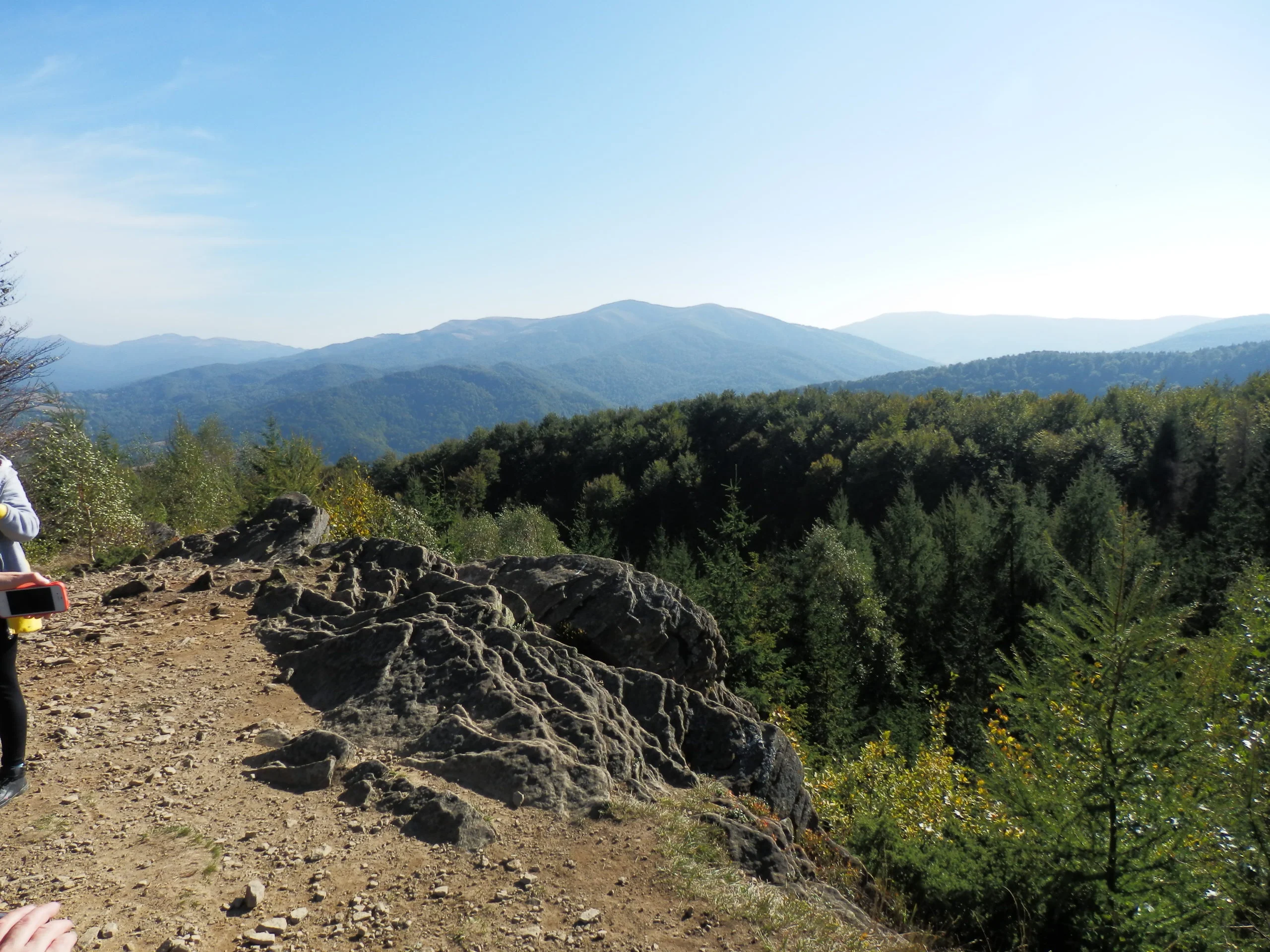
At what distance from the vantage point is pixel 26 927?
353 centimetres

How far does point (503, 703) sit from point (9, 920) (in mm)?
3779

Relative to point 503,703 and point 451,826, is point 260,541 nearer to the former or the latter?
point 503,703

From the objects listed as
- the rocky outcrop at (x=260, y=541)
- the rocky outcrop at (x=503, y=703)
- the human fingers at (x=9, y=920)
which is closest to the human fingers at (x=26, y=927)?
the human fingers at (x=9, y=920)

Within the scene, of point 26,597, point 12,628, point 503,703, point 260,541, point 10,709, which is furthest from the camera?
point 260,541

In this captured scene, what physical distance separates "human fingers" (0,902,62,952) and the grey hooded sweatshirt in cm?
213

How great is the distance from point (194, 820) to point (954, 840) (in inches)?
320

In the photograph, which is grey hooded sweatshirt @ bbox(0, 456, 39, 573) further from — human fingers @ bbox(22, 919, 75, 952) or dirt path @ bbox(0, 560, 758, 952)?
human fingers @ bbox(22, 919, 75, 952)

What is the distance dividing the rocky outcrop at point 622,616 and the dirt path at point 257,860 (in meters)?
3.61

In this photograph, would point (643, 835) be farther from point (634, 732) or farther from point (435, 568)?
point (435, 568)

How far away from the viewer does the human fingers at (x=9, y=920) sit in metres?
3.51

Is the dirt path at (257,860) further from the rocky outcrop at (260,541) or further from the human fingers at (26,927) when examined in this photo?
the rocky outcrop at (260,541)

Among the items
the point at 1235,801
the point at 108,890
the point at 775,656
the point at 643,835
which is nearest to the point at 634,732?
the point at 643,835

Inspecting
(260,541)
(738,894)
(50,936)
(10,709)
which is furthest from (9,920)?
(260,541)

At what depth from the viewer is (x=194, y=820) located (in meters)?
4.98
